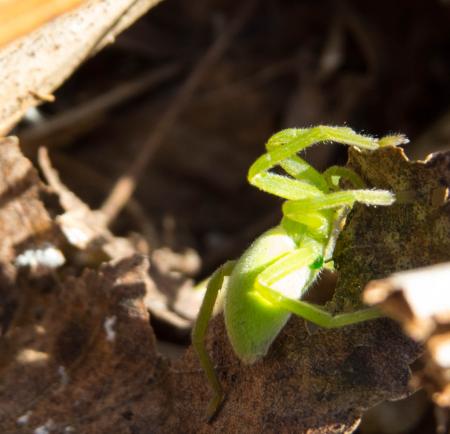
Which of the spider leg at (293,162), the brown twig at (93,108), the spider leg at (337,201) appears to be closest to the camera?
the spider leg at (337,201)

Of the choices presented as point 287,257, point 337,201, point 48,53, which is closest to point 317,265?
point 287,257

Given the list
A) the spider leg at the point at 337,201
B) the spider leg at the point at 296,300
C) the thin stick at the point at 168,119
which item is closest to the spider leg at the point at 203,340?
the spider leg at the point at 296,300

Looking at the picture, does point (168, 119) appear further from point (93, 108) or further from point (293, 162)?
point (293, 162)

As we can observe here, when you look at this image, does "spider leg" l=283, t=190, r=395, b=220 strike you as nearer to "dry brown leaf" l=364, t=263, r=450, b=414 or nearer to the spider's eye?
the spider's eye

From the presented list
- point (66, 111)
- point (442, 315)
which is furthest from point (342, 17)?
point (442, 315)

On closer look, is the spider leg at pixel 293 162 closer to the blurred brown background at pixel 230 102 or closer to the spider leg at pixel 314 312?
the spider leg at pixel 314 312

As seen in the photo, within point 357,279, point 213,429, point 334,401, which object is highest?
point 357,279

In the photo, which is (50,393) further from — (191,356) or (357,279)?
(357,279)
